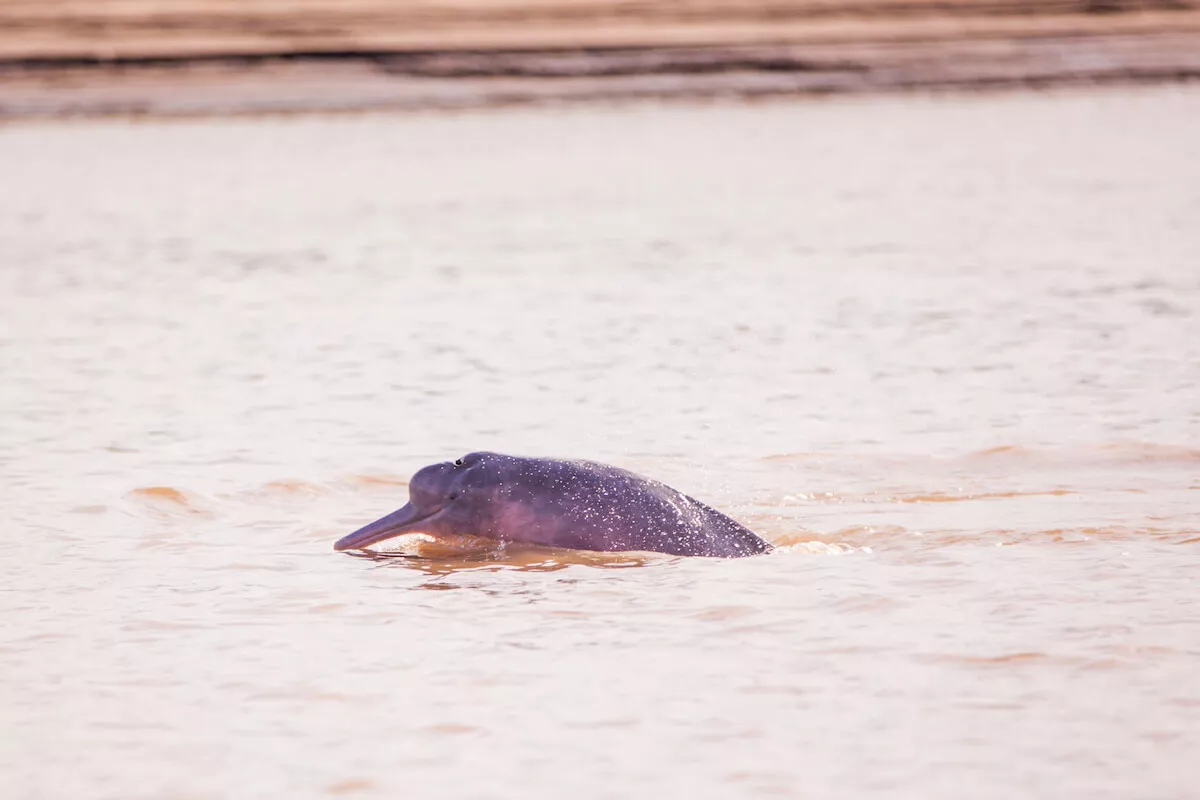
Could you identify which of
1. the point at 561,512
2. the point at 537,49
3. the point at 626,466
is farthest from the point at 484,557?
the point at 537,49

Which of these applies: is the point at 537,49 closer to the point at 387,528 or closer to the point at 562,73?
the point at 562,73

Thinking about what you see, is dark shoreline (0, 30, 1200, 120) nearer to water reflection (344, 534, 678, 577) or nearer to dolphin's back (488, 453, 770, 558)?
water reflection (344, 534, 678, 577)

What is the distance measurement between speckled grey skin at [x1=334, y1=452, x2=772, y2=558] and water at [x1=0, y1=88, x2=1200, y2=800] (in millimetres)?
77

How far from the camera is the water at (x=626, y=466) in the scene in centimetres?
363

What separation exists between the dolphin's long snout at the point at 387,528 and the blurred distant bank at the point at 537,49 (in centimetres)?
1926

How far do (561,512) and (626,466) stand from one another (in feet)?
3.66

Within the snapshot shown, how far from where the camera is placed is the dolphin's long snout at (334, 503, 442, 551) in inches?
200

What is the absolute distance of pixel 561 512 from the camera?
503cm

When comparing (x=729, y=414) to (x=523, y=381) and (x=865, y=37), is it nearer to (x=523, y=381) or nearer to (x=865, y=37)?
(x=523, y=381)

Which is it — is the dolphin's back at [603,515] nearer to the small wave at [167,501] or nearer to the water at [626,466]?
the water at [626,466]

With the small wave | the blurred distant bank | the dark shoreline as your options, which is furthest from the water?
the blurred distant bank

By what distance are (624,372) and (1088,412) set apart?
194cm

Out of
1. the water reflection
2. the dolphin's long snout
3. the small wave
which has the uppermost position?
the small wave

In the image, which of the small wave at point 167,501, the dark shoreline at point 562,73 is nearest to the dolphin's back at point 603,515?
the small wave at point 167,501
